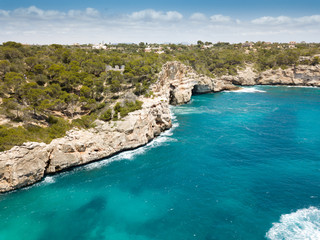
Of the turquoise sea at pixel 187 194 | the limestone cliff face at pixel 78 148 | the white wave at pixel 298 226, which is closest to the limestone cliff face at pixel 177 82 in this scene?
the limestone cliff face at pixel 78 148

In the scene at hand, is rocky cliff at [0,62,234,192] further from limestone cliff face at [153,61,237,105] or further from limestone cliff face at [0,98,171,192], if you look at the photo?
limestone cliff face at [153,61,237,105]

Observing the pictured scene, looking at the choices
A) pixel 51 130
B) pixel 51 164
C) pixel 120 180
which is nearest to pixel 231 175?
pixel 120 180

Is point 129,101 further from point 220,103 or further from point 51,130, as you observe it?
point 220,103

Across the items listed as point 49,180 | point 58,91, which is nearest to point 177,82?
point 58,91

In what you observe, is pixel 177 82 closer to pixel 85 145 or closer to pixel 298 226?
pixel 85 145

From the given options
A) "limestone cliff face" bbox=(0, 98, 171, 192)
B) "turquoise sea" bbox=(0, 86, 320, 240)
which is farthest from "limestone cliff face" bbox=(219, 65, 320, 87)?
"limestone cliff face" bbox=(0, 98, 171, 192)

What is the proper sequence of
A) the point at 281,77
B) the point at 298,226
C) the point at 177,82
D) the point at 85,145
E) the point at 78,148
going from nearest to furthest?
the point at 298,226
the point at 78,148
the point at 85,145
the point at 177,82
the point at 281,77
